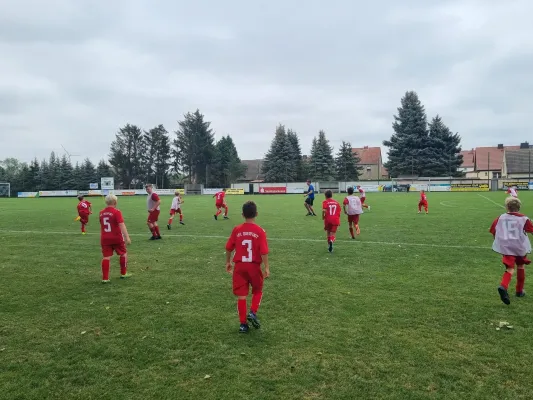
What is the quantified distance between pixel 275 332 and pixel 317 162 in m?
69.9

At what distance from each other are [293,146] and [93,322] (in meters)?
73.8

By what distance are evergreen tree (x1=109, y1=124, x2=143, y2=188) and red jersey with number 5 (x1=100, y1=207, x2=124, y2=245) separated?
3185 inches

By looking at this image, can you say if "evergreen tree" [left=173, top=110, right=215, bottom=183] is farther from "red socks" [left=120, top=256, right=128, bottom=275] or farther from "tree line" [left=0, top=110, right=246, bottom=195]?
"red socks" [left=120, top=256, right=128, bottom=275]

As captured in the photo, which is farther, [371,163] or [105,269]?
[371,163]

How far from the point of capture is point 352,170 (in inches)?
2913

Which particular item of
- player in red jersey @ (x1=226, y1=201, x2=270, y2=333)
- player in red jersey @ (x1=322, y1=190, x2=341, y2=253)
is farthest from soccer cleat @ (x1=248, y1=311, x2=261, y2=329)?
player in red jersey @ (x1=322, y1=190, x2=341, y2=253)

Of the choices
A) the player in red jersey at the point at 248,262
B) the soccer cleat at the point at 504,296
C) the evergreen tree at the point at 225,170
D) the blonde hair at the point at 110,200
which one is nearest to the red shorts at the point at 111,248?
the blonde hair at the point at 110,200

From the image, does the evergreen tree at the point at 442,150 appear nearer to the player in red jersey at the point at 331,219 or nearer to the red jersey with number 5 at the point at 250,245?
the player in red jersey at the point at 331,219

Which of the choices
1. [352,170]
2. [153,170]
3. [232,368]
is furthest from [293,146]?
[232,368]

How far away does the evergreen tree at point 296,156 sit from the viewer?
246 ft

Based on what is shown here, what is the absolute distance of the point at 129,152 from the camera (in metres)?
84.9

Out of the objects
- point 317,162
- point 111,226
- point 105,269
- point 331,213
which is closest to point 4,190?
point 317,162

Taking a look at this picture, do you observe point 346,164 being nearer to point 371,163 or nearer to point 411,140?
point 411,140

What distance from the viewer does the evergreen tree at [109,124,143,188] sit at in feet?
277
